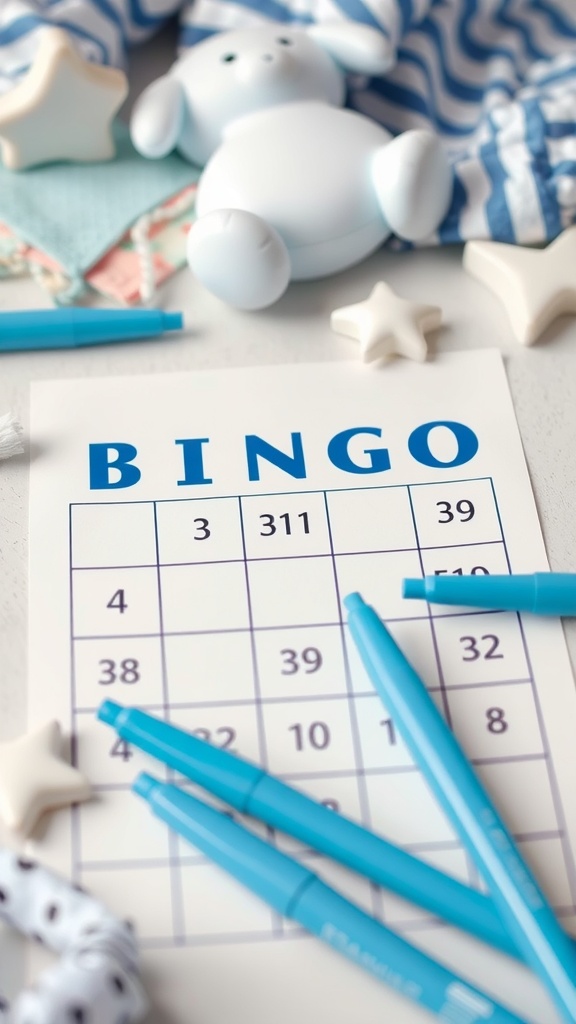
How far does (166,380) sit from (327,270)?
0.11 metres

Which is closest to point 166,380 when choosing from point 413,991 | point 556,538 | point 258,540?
point 258,540

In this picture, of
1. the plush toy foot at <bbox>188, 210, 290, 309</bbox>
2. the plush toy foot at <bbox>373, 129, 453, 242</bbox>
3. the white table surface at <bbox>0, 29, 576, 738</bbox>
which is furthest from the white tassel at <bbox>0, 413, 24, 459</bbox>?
the plush toy foot at <bbox>373, 129, 453, 242</bbox>

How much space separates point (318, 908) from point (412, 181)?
367mm

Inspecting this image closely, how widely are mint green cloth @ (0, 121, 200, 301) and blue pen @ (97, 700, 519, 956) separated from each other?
0.27 metres

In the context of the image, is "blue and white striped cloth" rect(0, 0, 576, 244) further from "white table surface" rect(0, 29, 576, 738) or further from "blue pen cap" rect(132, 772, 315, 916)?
"blue pen cap" rect(132, 772, 315, 916)

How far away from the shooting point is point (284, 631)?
48cm

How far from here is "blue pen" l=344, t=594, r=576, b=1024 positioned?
39 centimetres

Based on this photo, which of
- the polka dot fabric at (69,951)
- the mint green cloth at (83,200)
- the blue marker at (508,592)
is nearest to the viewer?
the polka dot fabric at (69,951)

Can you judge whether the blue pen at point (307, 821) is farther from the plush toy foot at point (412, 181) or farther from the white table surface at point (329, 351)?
the plush toy foot at point (412, 181)

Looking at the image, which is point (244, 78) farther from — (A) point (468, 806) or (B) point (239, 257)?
(A) point (468, 806)

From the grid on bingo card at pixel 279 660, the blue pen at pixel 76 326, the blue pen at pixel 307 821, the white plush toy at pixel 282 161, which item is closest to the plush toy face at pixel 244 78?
the white plush toy at pixel 282 161

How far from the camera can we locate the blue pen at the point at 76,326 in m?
0.57

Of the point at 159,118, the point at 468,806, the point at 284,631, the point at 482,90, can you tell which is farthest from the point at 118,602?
the point at 482,90

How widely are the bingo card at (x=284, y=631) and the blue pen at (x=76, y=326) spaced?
3 centimetres
